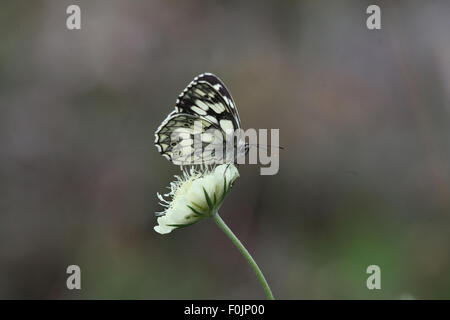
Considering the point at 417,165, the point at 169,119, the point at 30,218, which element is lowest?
the point at 30,218

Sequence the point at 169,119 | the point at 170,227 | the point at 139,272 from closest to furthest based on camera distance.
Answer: the point at 170,227 < the point at 169,119 < the point at 139,272

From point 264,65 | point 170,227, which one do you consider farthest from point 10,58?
point 170,227

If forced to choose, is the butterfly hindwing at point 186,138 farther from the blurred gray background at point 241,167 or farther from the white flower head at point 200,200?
the blurred gray background at point 241,167

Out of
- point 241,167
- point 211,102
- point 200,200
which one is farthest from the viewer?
point 241,167

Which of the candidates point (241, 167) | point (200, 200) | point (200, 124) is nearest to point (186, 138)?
point (200, 124)

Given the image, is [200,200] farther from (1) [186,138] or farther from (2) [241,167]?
(2) [241,167]

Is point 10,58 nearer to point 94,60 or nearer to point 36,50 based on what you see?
point 36,50

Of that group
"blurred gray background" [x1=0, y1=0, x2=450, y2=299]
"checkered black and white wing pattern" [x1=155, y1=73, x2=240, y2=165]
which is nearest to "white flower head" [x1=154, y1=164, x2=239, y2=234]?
"checkered black and white wing pattern" [x1=155, y1=73, x2=240, y2=165]

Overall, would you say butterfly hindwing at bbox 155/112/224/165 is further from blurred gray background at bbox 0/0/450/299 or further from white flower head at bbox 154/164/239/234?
blurred gray background at bbox 0/0/450/299
